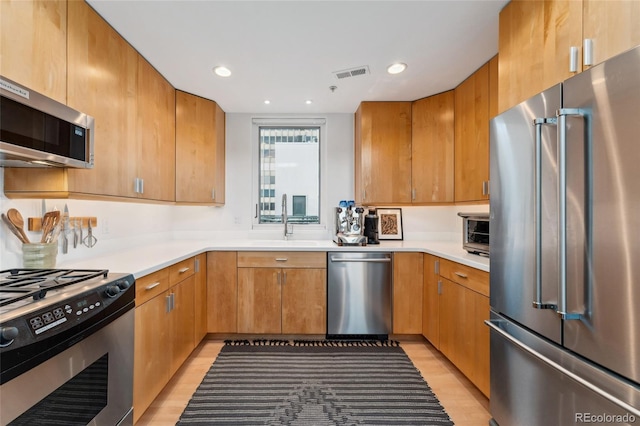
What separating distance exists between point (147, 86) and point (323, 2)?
1.50 metres

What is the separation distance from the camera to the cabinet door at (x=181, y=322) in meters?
2.01

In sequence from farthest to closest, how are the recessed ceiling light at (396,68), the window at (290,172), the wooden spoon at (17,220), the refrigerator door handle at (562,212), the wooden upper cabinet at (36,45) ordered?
the window at (290,172) < the recessed ceiling light at (396,68) < the wooden spoon at (17,220) < the wooden upper cabinet at (36,45) < the refrigerator door handle at (562,212)

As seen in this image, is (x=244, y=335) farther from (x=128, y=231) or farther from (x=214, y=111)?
(x=214, y=111)

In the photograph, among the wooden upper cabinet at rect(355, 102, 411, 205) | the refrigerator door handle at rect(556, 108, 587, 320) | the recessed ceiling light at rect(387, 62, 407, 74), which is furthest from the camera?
the wooden upper cabinet at rect(355, 102, 411, 205)

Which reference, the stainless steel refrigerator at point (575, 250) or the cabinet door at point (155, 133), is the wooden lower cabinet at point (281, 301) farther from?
the stainless steel refrigerator at point (575, 250)

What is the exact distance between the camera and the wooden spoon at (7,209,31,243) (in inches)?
57.2

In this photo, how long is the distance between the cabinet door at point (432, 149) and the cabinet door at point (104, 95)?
2.48 m

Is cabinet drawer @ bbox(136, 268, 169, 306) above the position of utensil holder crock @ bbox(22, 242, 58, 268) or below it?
below

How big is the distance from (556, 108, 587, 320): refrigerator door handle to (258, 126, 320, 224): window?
2534 mm

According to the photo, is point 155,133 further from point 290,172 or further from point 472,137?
point 472,137

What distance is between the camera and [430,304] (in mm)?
2557

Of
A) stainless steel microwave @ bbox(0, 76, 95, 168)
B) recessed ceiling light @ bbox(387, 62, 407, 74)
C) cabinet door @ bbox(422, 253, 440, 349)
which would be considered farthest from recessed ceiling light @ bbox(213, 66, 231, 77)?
cabinet door @ bbox(422, 253, 440, 349)

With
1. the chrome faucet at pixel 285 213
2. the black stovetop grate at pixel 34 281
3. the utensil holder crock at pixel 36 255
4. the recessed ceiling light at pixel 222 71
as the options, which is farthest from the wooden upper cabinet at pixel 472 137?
the utensil holder crock at pixel 36 255

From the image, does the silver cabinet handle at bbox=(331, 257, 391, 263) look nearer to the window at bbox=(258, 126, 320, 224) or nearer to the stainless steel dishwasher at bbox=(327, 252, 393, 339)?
the stainless steel dishwasher at bbox=(327, 252, 393, 339)
